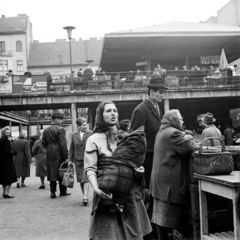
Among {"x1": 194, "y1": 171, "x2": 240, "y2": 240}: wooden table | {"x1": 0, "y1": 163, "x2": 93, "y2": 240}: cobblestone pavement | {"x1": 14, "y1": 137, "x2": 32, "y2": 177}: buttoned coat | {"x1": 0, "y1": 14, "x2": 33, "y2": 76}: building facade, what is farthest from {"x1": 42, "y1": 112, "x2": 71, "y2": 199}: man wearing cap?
{"x1": 0, "y1": 14, "x2": 33, "y2": 76}: building facade

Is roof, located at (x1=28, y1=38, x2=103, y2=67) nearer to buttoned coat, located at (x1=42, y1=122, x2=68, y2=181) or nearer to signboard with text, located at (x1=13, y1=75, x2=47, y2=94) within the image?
signboard with text, located at (x1=13, y1=75, x2=47, y2=94)

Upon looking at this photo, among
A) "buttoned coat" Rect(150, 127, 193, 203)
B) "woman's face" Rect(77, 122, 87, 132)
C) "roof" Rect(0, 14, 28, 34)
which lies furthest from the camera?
"roof" Rect(0, 14, 28, 34)

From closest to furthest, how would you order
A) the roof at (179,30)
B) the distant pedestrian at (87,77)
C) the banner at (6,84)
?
1. the banner at (6,84)
2. the distant pedestrian at (87,77)
3. the roof at (179,30)

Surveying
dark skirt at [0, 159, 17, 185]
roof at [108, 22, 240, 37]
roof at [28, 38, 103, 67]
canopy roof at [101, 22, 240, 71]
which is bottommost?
dark skirt at [0, 159, 17, 185]

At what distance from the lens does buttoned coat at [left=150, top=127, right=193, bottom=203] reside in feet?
16.8

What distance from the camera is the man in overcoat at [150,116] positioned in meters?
6.02

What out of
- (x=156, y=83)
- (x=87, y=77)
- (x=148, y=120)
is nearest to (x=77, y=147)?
(x=148, y=120)

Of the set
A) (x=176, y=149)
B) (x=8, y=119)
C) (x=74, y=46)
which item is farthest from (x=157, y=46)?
(x=74, y=46)

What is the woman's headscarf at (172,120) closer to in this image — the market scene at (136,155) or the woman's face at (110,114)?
the market scene at (136,155)

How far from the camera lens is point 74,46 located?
283 feet

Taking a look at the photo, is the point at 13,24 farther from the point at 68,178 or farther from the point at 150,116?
the point at 150,116

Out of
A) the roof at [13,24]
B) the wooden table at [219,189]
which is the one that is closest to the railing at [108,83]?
the wooden table at [219,189]

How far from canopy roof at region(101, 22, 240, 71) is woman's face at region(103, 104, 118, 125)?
2224 cm

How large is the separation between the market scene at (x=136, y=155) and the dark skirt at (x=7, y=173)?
1.1 inches
